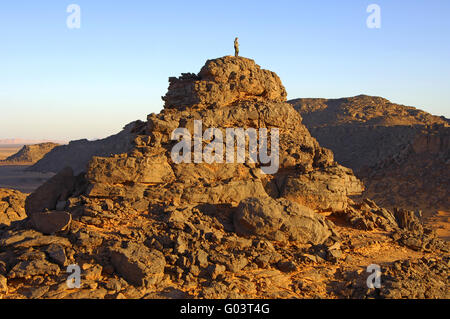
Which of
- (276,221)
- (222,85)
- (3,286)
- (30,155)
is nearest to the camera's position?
(3,286)

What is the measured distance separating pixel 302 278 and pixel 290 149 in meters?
4.26

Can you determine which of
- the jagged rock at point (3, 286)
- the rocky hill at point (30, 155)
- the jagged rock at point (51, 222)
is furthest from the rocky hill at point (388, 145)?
the rocky hill at point (30, 155)

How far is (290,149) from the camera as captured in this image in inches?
423

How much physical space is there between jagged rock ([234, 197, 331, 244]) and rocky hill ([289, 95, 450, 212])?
1794cm

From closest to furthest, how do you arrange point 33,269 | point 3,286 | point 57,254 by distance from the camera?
point 3,286 → point 33,269 → point 57,254

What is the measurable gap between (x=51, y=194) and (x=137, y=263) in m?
4.53

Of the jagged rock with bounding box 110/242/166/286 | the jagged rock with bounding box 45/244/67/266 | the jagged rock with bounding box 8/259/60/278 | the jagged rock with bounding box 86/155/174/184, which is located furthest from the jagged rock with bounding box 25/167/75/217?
the jagged rock with bounding box 110/242/166/286

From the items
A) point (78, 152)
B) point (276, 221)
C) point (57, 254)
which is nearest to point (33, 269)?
point (57, 254)

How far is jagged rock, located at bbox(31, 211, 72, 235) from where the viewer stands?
25.1ft

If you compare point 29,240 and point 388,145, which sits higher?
point 388,145

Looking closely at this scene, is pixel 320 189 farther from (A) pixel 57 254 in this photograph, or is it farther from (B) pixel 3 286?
(B) pixel 3 286

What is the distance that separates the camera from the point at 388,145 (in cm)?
3706

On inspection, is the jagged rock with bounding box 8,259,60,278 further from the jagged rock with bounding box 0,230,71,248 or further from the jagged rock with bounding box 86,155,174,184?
the jagged rock with bounding box 86,155,174,184

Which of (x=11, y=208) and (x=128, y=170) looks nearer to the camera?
(x=128, y=170)
